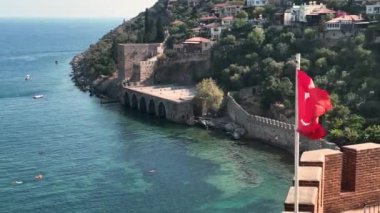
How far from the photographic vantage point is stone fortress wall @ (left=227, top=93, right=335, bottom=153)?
169 ft

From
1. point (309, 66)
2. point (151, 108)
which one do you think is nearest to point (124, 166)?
point (151, 108)

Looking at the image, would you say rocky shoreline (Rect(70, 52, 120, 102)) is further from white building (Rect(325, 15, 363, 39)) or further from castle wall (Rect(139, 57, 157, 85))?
white building (Rect(325, 15, 363, 39))

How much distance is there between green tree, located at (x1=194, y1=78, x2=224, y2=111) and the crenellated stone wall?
305 centimetres

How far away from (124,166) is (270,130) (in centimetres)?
1584

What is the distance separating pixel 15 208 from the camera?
37.8 m

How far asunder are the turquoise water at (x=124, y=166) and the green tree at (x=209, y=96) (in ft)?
13.4

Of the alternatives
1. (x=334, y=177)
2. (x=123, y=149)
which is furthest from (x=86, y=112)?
(x=334, y=177)

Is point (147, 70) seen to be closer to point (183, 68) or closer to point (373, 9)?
point (183, 68)

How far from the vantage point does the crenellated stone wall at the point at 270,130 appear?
5162cm

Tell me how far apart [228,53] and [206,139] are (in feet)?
73.3

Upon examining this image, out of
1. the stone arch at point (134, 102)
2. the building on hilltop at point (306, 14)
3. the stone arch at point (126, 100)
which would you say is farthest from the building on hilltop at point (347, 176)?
the stone arch at point (126, 100)

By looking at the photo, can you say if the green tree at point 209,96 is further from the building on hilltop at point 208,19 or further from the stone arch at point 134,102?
the building on hilltop at point 208,19

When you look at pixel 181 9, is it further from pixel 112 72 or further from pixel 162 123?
pixel 162 123

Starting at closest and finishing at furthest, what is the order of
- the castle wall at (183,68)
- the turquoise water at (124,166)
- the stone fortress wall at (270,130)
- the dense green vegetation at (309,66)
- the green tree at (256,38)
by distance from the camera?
the turquoise water at (124,166), the dense green vegetation at (309,66), the stone fortress wall at (270,130), the green tree at (256,38), the castle wall at (183,68)
